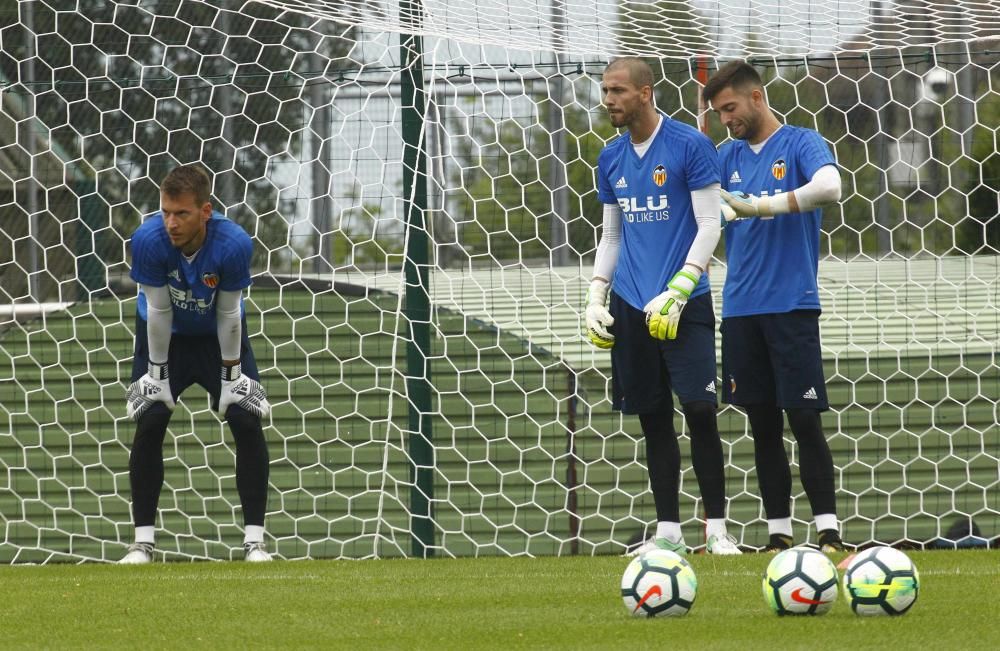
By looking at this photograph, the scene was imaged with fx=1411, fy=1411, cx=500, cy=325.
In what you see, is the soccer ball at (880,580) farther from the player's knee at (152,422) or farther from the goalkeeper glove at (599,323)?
the player's knee at (152,422)

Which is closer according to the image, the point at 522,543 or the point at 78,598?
the point at 78,598

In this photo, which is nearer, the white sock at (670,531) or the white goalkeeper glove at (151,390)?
the white sock at (670,531)

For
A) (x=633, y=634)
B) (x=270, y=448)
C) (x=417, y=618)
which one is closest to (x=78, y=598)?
(x=417, y=618)

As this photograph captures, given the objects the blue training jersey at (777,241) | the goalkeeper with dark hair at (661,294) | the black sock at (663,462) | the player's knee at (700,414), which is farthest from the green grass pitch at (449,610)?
the blue training jersey at (777,241)

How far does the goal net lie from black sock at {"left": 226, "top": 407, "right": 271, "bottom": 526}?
1036 millimetres

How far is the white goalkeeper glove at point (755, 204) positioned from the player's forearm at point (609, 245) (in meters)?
0.45

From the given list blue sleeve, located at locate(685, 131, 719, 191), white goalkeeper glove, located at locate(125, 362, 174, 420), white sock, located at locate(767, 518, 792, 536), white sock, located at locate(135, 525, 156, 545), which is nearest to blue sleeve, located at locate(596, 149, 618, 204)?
blue sleeve, located at locate(685, 131, 719, 191)

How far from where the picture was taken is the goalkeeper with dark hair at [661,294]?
518cm

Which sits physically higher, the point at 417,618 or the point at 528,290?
the point at 528,290

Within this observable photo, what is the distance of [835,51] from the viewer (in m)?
6.75

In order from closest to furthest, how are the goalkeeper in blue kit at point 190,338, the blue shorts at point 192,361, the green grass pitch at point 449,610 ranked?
1. the green grass pitch at point 449,610
2. the goalkeeper in blue kit at point 190,338
3. the blue shorts at point 192,361

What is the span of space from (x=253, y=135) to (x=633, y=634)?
424 centimetres

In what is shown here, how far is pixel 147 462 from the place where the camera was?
574 centimetres

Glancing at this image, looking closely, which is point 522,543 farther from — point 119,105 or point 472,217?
point 119,105
